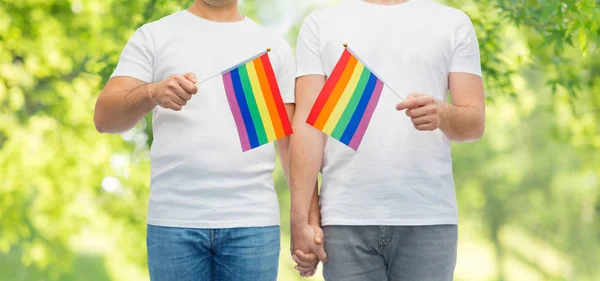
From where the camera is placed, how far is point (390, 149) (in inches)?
93.4

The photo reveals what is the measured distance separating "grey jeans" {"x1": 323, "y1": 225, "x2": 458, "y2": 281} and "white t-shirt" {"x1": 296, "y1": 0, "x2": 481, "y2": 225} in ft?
0.10

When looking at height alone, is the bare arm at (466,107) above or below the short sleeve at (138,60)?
below

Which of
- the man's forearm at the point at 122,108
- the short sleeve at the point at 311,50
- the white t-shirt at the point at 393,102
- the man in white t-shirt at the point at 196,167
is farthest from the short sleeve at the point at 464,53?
the man's forearm at the point at 122,108

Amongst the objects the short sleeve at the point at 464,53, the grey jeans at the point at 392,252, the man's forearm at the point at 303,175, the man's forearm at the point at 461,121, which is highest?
the short sleeve at the point at 464,53

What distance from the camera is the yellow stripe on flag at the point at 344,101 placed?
244cm

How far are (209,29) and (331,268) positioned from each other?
0.82 meters

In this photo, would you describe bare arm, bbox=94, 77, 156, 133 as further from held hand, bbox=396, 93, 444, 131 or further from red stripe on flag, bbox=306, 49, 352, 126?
held hand, bbox=396, 93, 444, 131

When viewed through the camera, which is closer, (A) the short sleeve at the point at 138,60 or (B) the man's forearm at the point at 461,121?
(B) the man's forearm at the point at 461,121

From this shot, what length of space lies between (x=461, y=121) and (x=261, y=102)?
0.62 metres

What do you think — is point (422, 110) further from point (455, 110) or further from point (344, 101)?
point (344, 101)

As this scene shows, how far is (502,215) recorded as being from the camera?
1595 centimetres

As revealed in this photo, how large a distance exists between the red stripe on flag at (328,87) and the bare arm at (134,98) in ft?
1.34

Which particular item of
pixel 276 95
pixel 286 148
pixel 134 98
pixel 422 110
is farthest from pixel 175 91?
pixel 422 110

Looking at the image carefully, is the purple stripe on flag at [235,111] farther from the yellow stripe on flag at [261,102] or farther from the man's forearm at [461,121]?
the man's forearm at [461,121]
